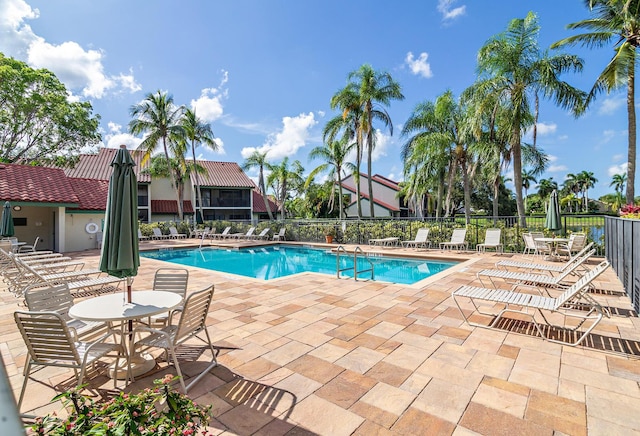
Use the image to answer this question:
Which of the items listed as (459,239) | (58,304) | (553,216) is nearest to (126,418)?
(58,304)

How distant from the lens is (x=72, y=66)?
742 inches

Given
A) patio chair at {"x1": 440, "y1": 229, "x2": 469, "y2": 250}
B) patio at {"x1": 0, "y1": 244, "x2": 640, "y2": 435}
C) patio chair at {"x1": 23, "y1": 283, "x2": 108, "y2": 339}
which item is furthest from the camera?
patio chair at {"x1": 440, "y1": 229, "x2": 469, "y2": 250}

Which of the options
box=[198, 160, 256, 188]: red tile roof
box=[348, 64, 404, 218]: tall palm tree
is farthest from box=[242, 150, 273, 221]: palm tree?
box=[348, 64, 404, 218]: tall palm tree

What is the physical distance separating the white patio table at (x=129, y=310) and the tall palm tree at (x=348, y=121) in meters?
15.5

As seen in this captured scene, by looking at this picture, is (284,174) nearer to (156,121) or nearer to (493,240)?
(156,121)

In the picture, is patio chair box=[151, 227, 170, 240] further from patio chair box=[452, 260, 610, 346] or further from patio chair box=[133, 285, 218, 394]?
patio chair box=[452, 260, 610, 346]

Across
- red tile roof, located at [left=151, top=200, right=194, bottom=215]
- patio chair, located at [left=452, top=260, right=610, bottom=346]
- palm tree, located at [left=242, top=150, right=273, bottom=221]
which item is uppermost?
palm tree, located at [left=242, top=150, right=273, bottom=221]

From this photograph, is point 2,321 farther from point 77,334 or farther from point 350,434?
point 350,434

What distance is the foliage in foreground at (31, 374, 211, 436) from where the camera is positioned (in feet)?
5.09

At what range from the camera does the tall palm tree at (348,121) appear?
19.4 metres

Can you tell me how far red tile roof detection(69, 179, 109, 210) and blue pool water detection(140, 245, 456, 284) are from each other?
12.3ft

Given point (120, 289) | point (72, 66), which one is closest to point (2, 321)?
point (120, 289)

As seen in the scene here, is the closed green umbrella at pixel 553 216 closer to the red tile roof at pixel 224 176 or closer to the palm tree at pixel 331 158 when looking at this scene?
the palm tree at pixel 331 158

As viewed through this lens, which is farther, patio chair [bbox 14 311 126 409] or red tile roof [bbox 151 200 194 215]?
red tile roof [bbox 151 200 194 215]
